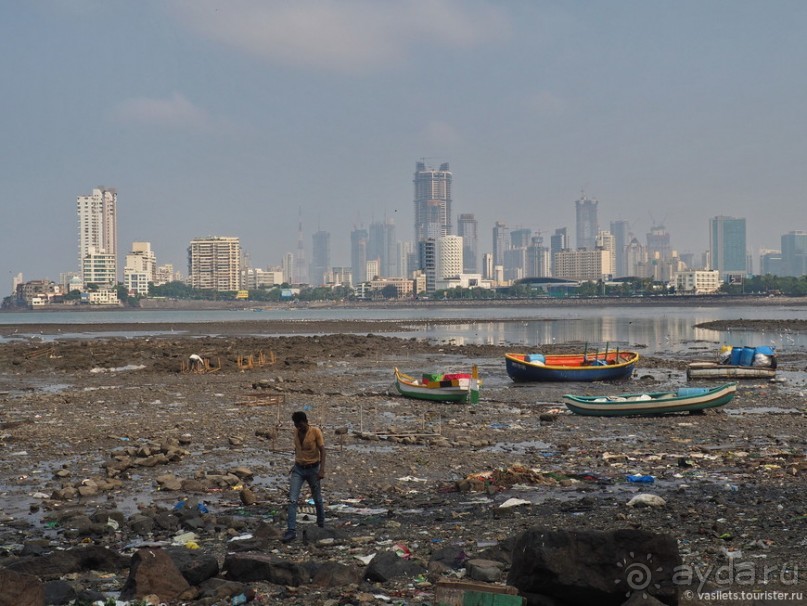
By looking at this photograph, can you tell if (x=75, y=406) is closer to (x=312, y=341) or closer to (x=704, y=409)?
(x=704, y=409)

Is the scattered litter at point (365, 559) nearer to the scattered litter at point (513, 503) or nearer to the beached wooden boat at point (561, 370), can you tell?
the scattered litter at point (513, 503)

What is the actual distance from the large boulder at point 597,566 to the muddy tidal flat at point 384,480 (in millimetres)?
359

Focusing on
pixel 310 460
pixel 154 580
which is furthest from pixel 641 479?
pixel 154 580

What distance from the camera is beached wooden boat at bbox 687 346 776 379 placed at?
36219mm

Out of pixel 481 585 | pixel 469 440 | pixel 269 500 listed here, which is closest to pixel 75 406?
pixel 469 440

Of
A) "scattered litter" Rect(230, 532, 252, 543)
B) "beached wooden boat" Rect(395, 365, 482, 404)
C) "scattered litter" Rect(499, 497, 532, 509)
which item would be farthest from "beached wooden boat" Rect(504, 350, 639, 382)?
"scattered litter" Rect(230, 532, 252, 543)

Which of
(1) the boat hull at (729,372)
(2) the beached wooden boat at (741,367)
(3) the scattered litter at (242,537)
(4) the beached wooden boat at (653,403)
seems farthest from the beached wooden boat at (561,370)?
(3) the scattered litter at (242,537)

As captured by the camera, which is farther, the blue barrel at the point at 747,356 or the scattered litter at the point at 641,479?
the blue barrel at the point at 747,356

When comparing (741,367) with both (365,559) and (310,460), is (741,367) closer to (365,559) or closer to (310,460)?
(310,460)

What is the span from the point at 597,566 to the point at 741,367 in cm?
3136

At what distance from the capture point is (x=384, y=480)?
1585cm

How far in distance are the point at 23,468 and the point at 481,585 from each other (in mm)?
12173

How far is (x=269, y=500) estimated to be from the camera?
14.1 m

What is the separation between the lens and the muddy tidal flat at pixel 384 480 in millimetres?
10000
